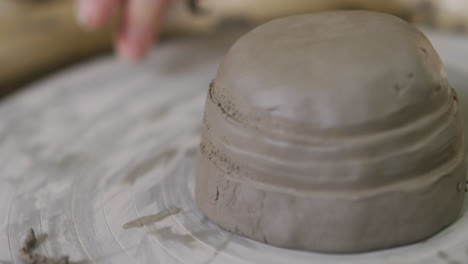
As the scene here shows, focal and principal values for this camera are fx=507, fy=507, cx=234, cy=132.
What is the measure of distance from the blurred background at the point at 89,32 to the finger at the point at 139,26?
70 millimetres

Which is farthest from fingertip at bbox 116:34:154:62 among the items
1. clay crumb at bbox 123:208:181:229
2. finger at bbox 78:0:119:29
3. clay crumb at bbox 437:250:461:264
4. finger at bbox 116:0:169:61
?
clay crumb at bbox 437:250:461:264

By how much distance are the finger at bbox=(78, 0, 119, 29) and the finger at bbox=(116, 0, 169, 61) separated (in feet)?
0.25

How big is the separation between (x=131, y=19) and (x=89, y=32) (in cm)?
57

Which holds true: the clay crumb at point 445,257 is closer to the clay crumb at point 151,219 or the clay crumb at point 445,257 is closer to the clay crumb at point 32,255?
the clay crumb at point 151,219

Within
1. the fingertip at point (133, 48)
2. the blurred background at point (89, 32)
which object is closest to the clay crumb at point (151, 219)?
the fingertip at point (133, 48)

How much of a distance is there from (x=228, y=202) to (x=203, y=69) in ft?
3.41

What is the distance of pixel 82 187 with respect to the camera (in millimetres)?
1326

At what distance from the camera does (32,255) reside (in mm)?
1058

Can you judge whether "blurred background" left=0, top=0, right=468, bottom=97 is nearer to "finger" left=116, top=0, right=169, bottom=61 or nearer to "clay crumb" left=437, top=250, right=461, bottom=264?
"finger" left=116, top=0, right=169, bottom=61

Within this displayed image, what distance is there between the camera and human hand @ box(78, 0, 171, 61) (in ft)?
6.12

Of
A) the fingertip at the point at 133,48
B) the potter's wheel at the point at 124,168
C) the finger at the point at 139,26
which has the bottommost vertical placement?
the potter's wheel at the point at 124,168

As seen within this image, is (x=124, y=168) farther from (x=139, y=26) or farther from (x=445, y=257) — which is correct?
(x=445, y=257)

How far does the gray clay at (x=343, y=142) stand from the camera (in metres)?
0.95

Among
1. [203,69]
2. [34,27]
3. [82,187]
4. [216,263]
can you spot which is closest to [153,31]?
[203,69]
